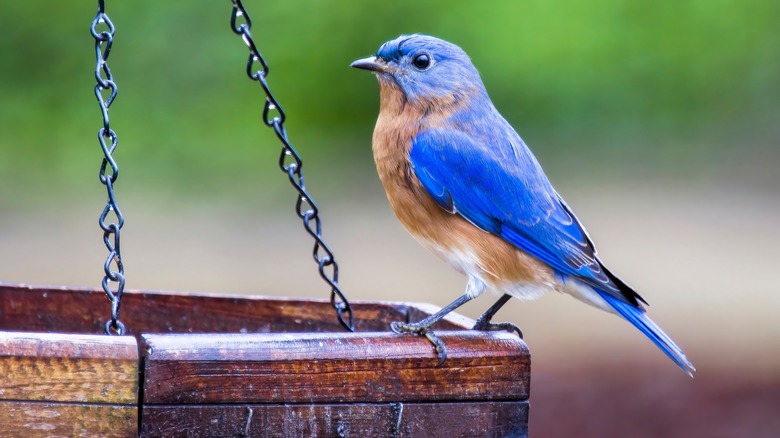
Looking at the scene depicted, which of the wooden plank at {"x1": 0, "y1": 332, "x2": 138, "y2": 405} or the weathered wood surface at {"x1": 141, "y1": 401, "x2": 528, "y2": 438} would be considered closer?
the wooden plank at {"x1": 0, "y1": 332, "x2": 138, "y2": 405}

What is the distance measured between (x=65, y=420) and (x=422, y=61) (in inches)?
83.7

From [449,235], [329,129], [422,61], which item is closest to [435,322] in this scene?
[449,235]

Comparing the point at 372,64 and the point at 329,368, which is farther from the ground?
the point at 372,64

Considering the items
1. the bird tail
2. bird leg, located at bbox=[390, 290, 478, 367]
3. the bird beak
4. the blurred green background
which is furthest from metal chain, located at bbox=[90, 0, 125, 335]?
the blurred green background

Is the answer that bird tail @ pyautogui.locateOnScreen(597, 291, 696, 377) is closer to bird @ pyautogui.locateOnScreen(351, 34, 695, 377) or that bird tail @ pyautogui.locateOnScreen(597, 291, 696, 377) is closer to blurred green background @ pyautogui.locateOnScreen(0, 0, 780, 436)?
bird @ pyautogui.locateOnScreen(351, 34, 695, 377)

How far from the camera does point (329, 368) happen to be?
299cm

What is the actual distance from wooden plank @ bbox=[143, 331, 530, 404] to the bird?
64 centimetres

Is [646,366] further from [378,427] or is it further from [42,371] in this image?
[42,371]

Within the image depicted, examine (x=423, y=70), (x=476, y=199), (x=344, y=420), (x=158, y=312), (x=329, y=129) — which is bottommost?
(x=329, y=129)

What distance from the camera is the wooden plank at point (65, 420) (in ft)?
8.89

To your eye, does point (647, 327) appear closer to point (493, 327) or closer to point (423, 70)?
point (493, 327)

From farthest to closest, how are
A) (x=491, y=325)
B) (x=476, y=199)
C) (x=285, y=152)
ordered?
(x=476, y=199), (x=491, y=325), (x=285, y=152)

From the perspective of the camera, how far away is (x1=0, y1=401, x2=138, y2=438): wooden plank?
271cm

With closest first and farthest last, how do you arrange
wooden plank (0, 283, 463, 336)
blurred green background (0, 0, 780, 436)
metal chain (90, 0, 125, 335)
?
metal chain (90, 0, 125, 335) < wooden plank (0, 283, 463, 336) < blurred green background (0, 0, 780, 436)
